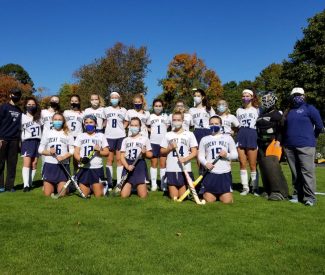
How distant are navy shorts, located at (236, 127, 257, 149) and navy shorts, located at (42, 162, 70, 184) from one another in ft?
13.0

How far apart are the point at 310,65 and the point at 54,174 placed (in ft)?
101

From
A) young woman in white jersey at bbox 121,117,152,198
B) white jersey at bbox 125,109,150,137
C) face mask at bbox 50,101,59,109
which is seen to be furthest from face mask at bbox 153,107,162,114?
face mask at bbox 50,101,59,109

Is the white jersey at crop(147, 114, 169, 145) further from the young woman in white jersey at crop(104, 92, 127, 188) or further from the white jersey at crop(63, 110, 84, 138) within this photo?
the white jersey at crop(63, 110, 84, 138)

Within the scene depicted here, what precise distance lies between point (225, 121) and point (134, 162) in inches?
90.7

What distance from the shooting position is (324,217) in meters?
6.49

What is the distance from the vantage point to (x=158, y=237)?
5250 mm

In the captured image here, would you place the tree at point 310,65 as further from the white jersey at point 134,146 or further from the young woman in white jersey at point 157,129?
the white jersey at point 134,146

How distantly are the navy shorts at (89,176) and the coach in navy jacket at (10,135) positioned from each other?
1.84 metres

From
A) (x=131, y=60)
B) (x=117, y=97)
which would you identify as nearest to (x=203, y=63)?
(x=131, y=60)

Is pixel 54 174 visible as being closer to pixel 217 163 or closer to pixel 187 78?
pixel 217 163

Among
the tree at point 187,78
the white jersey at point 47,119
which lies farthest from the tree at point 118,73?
the white jersey at point 47,119

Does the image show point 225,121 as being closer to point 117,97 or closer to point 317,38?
point 117,97

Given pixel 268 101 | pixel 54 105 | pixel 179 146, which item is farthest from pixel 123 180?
pixel 268 101

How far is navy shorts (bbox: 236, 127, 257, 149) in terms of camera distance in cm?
867
